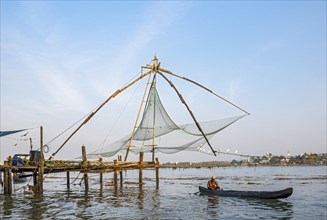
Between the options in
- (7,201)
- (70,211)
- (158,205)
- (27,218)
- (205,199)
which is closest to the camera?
(27,218)

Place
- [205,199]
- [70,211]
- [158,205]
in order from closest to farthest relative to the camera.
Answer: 1. [70,211]
2. [158,205]
3. [205,199]

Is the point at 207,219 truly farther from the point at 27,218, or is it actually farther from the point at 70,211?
the point at 27,218

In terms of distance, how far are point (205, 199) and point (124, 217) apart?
7772mm

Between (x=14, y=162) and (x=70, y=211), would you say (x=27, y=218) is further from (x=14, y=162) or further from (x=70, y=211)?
(x=14, y=162)

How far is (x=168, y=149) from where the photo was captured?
22156 millimetres

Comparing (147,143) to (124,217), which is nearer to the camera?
(124,217)

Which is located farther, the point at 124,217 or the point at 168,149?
the point at 168,149

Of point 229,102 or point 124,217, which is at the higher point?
point 229,102

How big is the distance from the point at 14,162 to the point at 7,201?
3424 millimetres

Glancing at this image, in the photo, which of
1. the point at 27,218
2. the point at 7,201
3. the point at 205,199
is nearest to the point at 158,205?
the point at 205,199

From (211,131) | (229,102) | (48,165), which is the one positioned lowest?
(48,165)

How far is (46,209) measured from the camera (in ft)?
55.7

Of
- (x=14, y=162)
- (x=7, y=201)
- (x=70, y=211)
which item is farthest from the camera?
(x=14, y=162)

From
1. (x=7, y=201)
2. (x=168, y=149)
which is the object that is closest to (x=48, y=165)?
(x=7, y=201)
